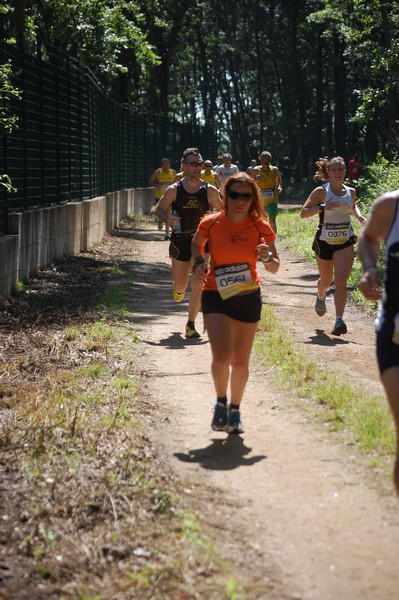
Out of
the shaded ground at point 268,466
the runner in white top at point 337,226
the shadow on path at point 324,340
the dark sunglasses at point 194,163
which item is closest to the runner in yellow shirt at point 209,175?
the shaded ground at point 268,466

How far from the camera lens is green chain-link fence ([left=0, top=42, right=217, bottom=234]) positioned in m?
14.6

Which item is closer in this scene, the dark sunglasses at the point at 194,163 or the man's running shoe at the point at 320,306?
the dark sunglasses at the point at 194,163

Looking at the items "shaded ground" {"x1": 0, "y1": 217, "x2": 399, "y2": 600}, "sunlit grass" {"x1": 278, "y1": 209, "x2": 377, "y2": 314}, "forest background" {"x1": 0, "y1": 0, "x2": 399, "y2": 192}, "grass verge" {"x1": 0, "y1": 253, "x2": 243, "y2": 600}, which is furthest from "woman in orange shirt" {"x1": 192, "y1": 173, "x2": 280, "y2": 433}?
"forest background" {"x1": 0, "y1": 0, "x2": 399, "y2": 192}

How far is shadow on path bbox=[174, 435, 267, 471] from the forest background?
938 cm

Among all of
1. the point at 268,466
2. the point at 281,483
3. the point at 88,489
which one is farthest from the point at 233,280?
the point at 88,489

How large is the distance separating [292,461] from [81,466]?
49.9 inches

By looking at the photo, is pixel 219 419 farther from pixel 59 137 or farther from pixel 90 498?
pixel 59 137

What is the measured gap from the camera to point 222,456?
686 cm

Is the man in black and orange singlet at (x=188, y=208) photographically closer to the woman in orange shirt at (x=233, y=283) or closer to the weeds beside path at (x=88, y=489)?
the weeds beside path at (x=88, y=489)

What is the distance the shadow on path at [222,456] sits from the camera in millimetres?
6656

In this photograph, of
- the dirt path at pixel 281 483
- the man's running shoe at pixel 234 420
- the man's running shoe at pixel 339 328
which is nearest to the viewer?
the dirt path at pixel 281 483

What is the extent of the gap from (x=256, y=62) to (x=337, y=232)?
63705mm

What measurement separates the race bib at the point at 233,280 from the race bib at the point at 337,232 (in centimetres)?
451

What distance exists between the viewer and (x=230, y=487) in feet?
20.2
